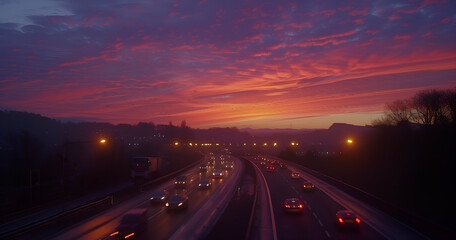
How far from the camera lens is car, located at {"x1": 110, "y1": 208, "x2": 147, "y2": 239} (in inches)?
798

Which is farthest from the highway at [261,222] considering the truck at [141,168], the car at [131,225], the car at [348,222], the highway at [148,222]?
the truck at [141,168]

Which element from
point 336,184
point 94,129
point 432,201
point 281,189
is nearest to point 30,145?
point 94,129

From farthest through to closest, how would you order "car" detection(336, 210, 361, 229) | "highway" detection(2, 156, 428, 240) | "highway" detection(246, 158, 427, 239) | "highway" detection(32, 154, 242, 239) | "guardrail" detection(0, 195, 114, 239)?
"car" detection(336, 210, 361, 229) → "highway" detection(32, 154, 242, 239) → "highway" detection(2, 156, 428, 240) → "highway" detection(246, 158, 427, 239) → "guardrail" detection(0, 195, 114, 239)

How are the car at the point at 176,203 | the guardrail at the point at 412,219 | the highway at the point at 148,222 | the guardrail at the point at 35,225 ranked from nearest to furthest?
the guardrail at the point at 412,219, the guardrail at the point at 35,225, the highway at the point at 148,222, the car at the point at 176,203

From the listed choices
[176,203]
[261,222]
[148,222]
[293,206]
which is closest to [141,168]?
[176,203]

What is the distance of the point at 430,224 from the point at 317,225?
6.92 metres

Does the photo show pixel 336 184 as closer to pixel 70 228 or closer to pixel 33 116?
pixel 70 228

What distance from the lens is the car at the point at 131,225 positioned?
66.5 feet

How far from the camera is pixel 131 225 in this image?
20.8 m

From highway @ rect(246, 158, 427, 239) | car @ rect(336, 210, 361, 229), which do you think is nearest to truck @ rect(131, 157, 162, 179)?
highway @ rect(246, 158, 427, 239)

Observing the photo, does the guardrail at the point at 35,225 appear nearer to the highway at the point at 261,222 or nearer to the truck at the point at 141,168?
the highway at the point at 261,222

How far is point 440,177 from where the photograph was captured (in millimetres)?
32938

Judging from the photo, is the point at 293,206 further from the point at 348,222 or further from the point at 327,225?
the point at 348,222

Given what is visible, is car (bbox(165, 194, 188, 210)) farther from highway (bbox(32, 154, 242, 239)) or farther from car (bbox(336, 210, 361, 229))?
car (bbox(336, 210, 361, 229))
